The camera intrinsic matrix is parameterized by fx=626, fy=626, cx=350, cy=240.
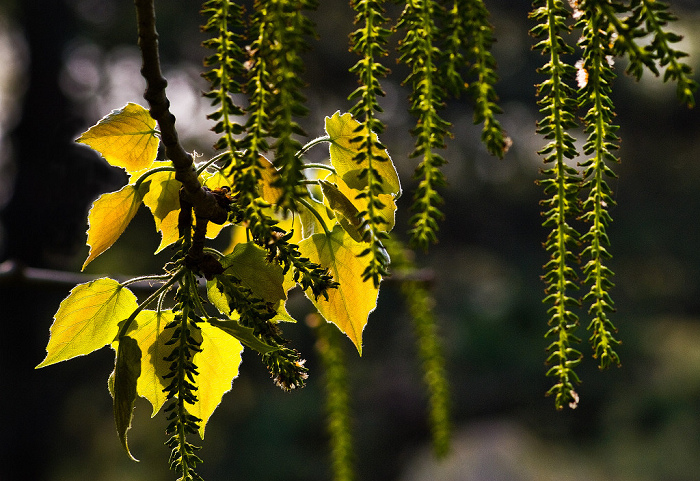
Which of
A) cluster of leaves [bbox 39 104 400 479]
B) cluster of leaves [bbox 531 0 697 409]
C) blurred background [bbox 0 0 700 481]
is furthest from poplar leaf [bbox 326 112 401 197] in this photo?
blurred background [bbox 0 0 700 481]

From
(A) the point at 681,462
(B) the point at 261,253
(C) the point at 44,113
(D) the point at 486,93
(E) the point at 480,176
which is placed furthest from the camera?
(E) the point at 480,176

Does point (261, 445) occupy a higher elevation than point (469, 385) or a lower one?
lower

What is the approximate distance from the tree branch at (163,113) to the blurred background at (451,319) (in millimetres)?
3807

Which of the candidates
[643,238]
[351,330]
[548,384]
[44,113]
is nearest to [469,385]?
[548,384]

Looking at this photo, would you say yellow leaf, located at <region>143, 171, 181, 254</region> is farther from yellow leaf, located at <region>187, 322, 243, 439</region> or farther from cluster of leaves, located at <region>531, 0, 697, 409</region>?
cluster of leaves, located at <region>531, 0, 697, 409</region>

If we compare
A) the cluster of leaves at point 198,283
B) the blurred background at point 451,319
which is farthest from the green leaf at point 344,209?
the blurred background at point 451,319

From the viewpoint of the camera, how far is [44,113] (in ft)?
13.7

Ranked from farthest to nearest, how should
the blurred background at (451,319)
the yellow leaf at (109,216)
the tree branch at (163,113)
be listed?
1. the blurred background at (451,319)
2. the yellow leaf at (109,216)
3. the tree branch at (163,113)

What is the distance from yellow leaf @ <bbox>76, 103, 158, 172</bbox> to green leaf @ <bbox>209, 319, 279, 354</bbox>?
12cm

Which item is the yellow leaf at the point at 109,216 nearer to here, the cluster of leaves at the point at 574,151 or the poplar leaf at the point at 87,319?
the poplar leaf at the point at 87,319

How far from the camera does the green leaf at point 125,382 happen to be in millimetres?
325

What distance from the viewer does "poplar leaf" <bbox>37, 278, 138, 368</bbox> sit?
0.37m

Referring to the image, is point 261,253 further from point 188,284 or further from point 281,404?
point 281,404

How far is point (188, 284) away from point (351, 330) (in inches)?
3.9
